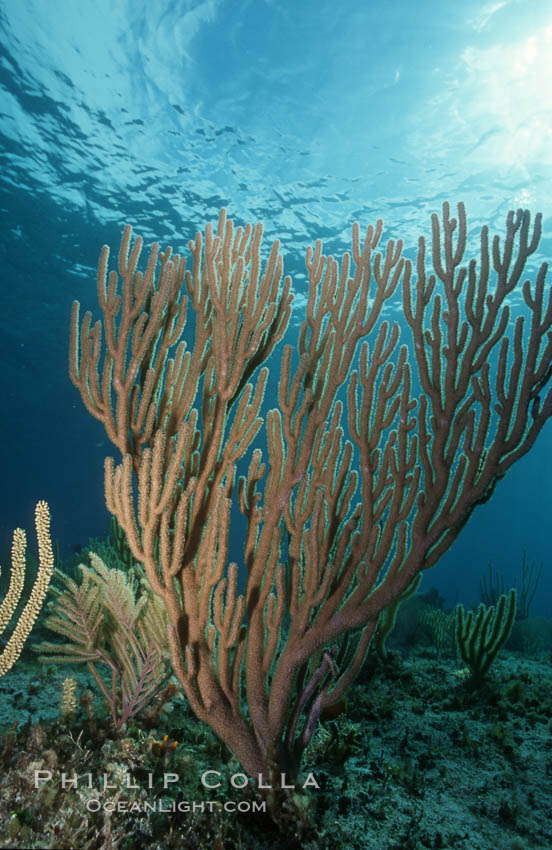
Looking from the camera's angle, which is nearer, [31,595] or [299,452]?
[31,595]

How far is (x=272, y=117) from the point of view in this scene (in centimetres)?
1312

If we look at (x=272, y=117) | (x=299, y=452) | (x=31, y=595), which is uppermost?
(x=272, y=117)

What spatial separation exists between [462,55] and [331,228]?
7.45 meters

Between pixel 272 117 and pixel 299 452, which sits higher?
pixel 272 117

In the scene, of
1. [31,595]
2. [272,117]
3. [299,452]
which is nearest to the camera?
[31,595]

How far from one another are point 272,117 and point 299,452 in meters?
13.7

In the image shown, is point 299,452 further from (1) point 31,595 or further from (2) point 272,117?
(2) point 272,117

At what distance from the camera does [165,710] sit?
3.95 metres

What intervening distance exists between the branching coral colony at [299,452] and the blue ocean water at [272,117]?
26.4ft

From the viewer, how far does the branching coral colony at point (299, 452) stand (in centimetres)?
294

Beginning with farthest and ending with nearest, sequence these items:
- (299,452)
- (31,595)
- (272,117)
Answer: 1. (272,117)
2. (299,452)
3. (31,595)

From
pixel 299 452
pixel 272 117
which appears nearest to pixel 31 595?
pixel 299 452

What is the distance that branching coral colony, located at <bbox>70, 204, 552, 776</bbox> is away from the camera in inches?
116

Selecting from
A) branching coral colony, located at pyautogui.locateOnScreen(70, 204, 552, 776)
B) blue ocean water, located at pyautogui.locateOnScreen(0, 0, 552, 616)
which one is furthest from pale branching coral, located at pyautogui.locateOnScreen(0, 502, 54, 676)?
blue ocean water, located at pyautogui.locateOnScreen(0, 0, 552, 616)
